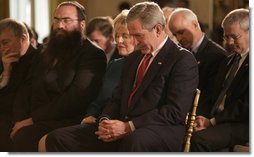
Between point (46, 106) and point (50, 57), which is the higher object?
point (50, 57)

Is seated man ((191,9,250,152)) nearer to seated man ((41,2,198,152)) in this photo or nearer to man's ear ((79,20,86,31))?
seated man ((41,2,198,152))

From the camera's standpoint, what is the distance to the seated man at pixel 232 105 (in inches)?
118

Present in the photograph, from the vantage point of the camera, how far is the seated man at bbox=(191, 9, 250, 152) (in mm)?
2986

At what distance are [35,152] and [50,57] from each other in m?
0.49

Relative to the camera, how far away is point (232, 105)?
302 cm

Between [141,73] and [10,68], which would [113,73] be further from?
[10,68]

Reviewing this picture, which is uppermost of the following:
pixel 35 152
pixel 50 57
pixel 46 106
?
pixel 50 57

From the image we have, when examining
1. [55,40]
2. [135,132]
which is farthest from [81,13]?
[135,132]

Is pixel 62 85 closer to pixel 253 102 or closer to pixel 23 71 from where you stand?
pixel 23 71

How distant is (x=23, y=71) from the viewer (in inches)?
126

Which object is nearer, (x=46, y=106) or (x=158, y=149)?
(x=158, y=149)

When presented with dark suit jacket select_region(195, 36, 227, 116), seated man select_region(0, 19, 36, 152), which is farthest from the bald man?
seated man select_region(0, 19, 36, 152)

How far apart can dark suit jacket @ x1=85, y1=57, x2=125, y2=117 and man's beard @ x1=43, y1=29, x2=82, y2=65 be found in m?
0.21

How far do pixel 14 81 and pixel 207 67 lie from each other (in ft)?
3.24
